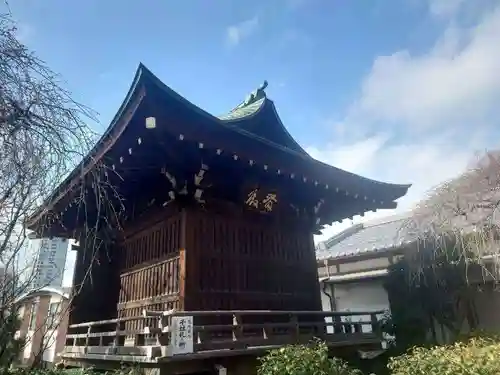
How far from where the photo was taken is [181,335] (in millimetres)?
5375

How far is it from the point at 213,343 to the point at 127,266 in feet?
13.6

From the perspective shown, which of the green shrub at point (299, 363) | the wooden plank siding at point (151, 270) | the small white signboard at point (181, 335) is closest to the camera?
the green shrub at point (299, 363)

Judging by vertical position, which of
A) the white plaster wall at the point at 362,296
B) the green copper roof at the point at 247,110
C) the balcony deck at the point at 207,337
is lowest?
the balcony deck at the point at 207,337

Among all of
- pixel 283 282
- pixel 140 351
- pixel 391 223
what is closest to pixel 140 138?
pixel 140 351

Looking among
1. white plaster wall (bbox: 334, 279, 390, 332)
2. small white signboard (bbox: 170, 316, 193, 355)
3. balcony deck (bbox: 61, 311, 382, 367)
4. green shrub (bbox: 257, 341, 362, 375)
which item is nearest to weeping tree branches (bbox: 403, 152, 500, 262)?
balcony deck (bbox: 61, 311, 382, 367)

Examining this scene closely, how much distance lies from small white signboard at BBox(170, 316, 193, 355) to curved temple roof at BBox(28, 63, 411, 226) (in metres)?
2.55

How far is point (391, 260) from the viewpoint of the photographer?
10.8 metres

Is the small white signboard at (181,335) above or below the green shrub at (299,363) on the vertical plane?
above

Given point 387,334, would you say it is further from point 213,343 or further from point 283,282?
point 213,343

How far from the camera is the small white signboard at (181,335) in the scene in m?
5.29

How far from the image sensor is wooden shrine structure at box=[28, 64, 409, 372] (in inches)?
231

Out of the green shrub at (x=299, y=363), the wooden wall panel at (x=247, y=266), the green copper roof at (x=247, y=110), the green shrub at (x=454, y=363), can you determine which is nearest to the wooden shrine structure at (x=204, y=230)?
the wooden wall panel at (x=247, y=266)

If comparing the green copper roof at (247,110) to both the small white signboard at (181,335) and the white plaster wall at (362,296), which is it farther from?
the white plaster wall at (362,296)

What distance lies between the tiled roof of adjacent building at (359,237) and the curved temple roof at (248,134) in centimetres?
416
